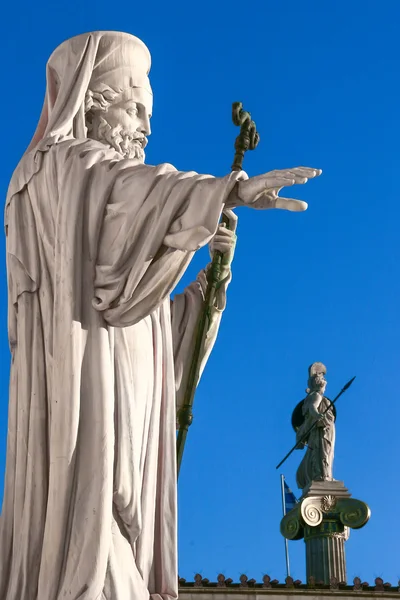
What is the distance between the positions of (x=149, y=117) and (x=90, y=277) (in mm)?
1345

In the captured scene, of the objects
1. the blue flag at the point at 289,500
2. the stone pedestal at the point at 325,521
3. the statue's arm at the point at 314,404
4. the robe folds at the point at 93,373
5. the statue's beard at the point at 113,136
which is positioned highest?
the statue's arm at the point at 314,404

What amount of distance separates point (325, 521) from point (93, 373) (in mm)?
44663

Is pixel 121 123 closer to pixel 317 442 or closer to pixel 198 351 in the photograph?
pixel 198 351

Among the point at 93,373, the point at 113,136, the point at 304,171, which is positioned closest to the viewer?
the point at 304,171

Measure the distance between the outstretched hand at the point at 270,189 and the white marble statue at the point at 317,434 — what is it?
1806 inches

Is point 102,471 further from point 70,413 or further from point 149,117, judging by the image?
point 149,117

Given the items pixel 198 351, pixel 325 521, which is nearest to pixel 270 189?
pixel 198 351

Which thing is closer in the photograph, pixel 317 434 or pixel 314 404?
pixel 317 434

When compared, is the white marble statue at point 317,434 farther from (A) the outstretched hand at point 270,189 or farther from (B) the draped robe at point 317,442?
(A) the outstretched hand at point 270,189

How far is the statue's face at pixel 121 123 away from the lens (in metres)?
9.44

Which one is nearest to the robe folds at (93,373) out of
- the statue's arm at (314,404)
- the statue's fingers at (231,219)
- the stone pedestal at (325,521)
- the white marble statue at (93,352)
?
the white marble statue at (93,352)

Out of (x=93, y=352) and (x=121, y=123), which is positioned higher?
(x=121, y=123)

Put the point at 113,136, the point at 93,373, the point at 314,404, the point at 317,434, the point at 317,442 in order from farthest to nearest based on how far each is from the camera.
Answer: the point at 314,404 < the point at 317,434 < the point at 317,442 < the point at 113,136 < the point at 93,373

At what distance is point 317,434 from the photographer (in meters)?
54.2
